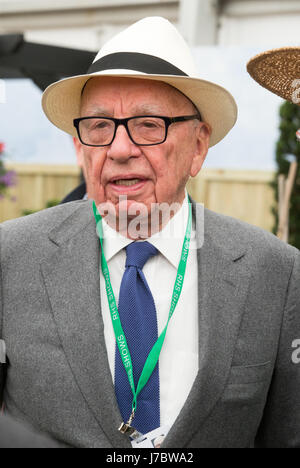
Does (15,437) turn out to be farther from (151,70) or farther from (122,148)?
(151,70)

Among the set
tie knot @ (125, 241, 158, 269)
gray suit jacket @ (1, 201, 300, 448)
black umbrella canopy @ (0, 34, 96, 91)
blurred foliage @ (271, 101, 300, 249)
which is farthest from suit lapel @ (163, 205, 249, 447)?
blurred foliage @ (271, 101, 300, 249)

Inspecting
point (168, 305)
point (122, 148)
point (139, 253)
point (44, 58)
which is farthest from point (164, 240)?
point (44, 58)

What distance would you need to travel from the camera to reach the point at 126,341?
151 centimetres

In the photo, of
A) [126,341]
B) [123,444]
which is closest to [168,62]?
[126,341]

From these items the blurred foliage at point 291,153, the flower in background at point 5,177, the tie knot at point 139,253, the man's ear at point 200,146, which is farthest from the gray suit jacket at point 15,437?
the flower in background at point 5,177

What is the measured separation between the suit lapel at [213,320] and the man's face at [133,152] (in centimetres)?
24

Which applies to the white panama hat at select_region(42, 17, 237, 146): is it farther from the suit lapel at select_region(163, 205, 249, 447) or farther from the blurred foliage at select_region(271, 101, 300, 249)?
the blurred foliage at select_region(271, 101, 300, 249)

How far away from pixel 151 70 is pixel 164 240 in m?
0.54

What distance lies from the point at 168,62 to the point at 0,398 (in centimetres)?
117

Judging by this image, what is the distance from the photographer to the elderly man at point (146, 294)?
4.83 ft

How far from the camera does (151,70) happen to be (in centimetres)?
162

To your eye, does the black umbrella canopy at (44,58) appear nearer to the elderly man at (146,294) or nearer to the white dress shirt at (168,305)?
the elderly man at (146,294)
